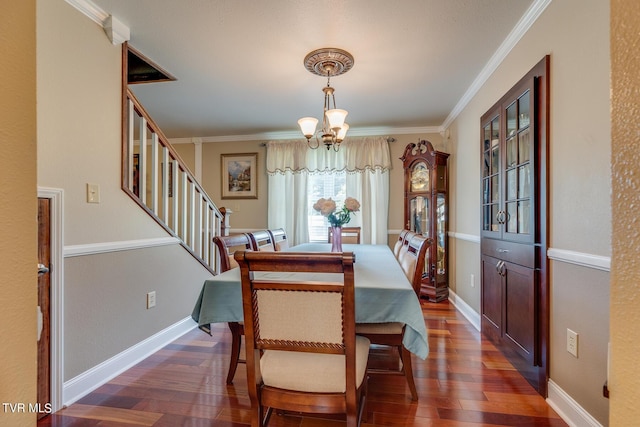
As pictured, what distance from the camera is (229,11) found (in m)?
1.91

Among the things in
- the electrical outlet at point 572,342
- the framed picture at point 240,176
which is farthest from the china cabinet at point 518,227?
the framed picture at point 240,176

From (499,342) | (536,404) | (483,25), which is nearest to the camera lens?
(536,404)

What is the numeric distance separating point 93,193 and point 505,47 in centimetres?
296

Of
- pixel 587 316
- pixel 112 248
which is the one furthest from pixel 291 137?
pixel 587 316

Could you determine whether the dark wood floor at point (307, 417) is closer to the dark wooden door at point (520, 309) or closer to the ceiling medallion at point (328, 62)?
the dark wooden door at point (520, 309)

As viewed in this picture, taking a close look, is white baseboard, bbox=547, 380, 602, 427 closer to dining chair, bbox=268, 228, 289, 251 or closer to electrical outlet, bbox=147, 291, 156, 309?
dining chair, bbox=268, 228, 289, 251

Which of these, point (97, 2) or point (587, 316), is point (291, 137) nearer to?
point (97, 2)

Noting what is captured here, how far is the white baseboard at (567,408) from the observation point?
1.47 m

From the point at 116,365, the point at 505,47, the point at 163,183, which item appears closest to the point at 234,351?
the point at 116,365

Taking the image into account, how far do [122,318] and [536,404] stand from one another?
259 cm

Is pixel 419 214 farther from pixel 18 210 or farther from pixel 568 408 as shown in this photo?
pixel 18 210

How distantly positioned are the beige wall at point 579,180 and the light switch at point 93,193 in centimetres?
265

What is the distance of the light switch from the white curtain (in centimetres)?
285

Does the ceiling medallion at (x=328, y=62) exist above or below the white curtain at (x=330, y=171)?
above
